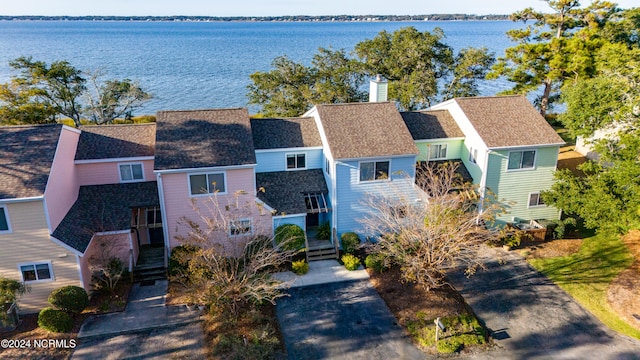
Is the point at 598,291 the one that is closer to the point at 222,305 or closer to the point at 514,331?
the point at 514,331

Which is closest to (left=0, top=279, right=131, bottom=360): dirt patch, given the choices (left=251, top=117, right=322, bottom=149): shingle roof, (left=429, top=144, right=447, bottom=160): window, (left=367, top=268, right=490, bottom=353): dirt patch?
(left=251, top=117, right=322, bottom=149): shingle roof

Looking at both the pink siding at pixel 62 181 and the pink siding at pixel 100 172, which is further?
the pink siding at pixel 100 172

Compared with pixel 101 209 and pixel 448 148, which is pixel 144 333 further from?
pixel 448 148

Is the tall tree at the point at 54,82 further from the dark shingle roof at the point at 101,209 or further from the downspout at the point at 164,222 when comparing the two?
the downspout at the point at 164,222

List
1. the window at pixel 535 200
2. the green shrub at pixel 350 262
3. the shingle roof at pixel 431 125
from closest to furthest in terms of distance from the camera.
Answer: the green shrub at pixel 350 262, the window at pixel 535 200, the shingle roof at pixel 431 125

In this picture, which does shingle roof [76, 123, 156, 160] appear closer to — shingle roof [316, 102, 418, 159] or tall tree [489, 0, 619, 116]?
shingle roof [316, 102, 418, 159]

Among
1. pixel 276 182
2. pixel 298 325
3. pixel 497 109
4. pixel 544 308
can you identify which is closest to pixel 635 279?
pixel 544 308

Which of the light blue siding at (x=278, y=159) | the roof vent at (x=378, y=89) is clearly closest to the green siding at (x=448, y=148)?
the roof vent at (x=378, y=89)
